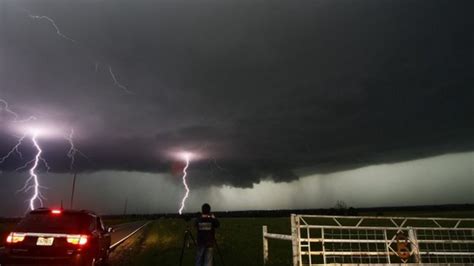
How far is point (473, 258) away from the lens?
1805 cm

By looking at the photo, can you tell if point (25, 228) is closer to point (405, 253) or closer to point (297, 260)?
point (297, 260)

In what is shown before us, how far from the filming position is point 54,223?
10.7 metres

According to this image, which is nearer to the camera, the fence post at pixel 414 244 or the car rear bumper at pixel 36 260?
the car rear bumper at pixel 36 260

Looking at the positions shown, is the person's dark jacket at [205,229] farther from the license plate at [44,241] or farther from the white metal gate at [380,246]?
the license plate at [44,241]

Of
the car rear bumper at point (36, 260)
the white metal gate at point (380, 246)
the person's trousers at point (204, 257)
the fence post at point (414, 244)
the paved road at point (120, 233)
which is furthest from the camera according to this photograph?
the paved road at point (120, 233)

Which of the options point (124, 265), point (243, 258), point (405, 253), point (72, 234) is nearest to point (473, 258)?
point (405, 253)

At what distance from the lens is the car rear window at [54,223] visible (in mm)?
10461

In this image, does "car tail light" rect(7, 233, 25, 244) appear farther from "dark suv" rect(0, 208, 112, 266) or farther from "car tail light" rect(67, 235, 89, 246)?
"car tail light" rect(67, 235, 89, 246)

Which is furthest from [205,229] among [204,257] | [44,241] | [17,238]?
[17,238]

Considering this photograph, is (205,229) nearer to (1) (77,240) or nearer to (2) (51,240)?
(1) (77,240)

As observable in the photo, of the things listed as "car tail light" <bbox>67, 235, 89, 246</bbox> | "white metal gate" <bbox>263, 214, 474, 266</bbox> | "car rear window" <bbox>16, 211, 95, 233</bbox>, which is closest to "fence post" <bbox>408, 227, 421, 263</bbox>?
"white metal gate" <bbox>263, 214, 474, 266</bbox>

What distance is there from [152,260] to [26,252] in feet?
19.2

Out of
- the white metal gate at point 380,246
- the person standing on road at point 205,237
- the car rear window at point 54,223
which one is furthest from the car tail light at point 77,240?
the white metal gate at point 380,246

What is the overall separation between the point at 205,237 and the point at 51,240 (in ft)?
12.8
